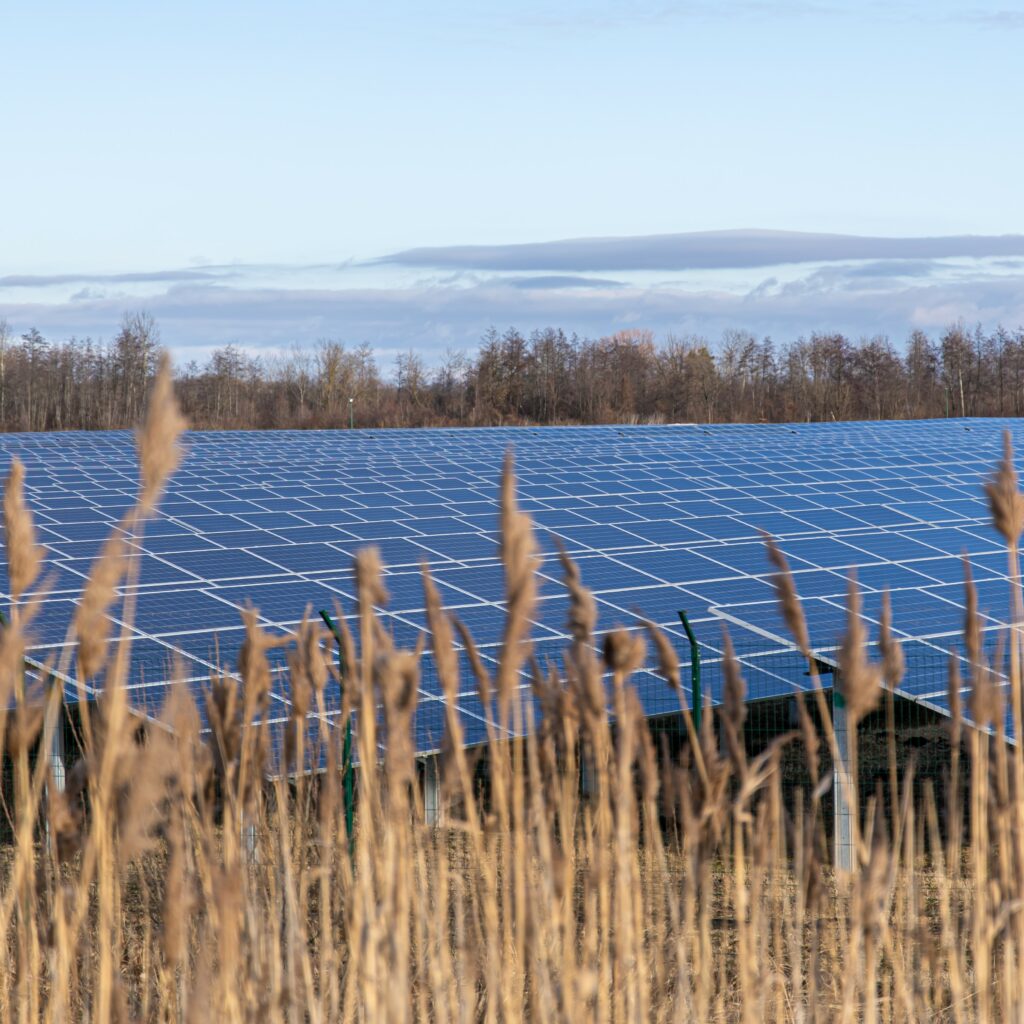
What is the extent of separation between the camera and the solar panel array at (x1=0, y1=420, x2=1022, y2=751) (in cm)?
1236

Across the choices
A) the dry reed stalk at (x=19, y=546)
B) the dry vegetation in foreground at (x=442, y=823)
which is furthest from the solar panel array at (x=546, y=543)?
the dry reed stalk at (x=19, y=546)

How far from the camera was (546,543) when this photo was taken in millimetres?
17109

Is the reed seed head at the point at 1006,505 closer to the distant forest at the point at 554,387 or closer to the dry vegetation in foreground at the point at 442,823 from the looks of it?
the dry vegetation in foreground at the point at 442,823

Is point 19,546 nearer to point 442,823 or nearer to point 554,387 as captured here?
point 442,823

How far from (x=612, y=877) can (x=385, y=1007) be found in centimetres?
98

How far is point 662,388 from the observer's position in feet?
249

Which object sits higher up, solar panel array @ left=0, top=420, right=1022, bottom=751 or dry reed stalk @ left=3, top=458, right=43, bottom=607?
dry reed stalk @ left=3, top=458, right=43, bottom=607

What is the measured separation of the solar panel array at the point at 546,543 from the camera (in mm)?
12359

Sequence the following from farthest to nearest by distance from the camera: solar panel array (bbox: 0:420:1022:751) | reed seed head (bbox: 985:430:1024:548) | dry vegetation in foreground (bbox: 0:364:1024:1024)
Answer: solar panel array (bbox: 0:420:1022:751), reed seed head (bbox: 985:430:1024:548), dry vegetation in foreground (bbox: 0:364:1024:1024)

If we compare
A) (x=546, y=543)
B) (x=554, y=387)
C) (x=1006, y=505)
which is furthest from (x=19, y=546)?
(x=554, y=387)

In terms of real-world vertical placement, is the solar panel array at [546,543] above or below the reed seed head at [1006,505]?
below

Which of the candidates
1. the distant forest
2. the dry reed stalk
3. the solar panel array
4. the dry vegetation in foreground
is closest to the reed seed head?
the dry vegetation in foreground

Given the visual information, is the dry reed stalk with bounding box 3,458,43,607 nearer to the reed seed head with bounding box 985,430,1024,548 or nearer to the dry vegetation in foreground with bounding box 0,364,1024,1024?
the dry vegetation in foreground with bounding box 0,364,1024,1024

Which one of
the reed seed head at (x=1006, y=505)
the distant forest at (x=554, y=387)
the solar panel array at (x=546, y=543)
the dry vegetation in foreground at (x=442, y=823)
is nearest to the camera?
the dry vegetation in foreground at (x=442, y=823)
